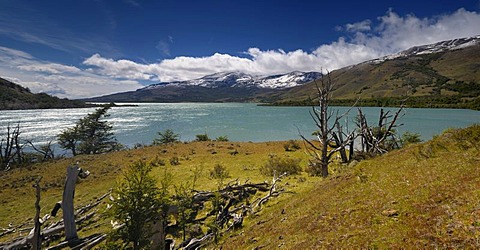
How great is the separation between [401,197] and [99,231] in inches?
559

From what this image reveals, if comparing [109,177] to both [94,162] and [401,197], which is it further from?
[401,197]

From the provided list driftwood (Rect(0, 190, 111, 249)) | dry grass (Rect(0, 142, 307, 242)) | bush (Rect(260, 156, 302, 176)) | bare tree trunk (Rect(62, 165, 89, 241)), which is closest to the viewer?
driftwood (Rect(0, 190, 111, 249))

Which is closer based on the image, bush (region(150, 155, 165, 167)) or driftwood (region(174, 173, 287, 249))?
driftwood (region(174, 173, 287, 249))

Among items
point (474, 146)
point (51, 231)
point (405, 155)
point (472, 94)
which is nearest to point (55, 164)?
point (51, 231)

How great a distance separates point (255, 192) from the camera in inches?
710

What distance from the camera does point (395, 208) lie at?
7.51 meters

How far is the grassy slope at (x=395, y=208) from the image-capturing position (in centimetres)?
596

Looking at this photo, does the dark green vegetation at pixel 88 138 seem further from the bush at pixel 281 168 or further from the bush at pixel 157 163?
the bush at pixel 281 168

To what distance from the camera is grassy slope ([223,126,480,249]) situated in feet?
19.6

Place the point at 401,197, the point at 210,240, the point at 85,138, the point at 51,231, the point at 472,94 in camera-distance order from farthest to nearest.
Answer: the point at 472,94
the point at 85,138
the point at 51,231
the point at 210,240
the point at 401,197

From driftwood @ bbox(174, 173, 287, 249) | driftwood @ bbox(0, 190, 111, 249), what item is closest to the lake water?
driftwood @ bbox(174, 173, 287, 249)

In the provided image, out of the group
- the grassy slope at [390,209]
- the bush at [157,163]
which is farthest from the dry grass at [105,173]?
the grassy slope at [390,209]

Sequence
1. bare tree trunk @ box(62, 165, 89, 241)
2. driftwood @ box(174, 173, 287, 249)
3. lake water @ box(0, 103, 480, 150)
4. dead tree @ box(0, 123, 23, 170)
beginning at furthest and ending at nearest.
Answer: lake water @ box(0, 103, 480, 150), dead tree @ box(0, 123, 23, 170), bare tree trunk @ box(62, 165, 89, 241), driftwood @ box(174, 173, 287, 249)

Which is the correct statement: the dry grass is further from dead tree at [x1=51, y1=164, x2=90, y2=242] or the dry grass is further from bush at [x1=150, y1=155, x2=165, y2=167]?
dead tree at [x1=51, y1=164, x2=90, y2=242]
